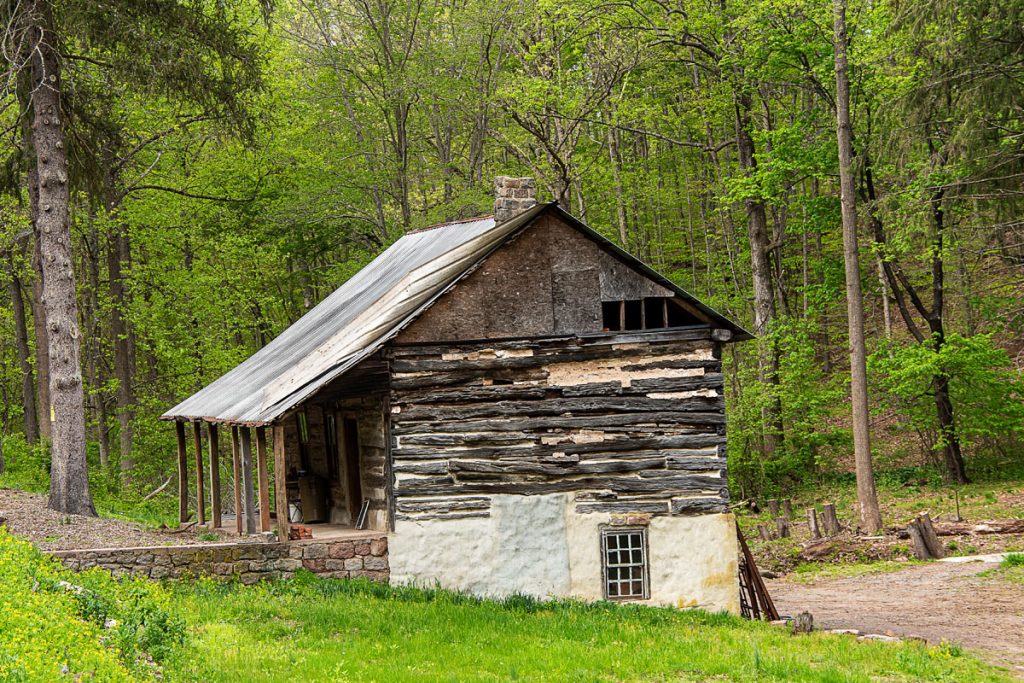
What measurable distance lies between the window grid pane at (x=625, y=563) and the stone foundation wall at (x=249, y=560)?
316 cm

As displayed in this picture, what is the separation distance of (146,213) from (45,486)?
888 centimetres

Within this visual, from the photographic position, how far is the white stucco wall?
49.3ft

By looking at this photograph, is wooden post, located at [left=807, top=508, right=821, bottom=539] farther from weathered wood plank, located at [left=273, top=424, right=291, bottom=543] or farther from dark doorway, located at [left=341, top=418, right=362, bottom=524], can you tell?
weathered wood plank, located at [left=273, top=424, right=291, bottom=543]

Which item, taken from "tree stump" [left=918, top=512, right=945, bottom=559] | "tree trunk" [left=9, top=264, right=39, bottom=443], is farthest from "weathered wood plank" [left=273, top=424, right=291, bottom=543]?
"tree trunk" [left=9, top=264, right=39, bottom=443]

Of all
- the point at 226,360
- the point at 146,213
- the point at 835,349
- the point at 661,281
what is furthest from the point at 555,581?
the point at 835,349

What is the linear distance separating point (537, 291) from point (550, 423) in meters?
1.90

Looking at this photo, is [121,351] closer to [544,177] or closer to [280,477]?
[544,177]

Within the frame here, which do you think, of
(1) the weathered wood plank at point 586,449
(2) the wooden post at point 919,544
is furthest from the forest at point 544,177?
(1) the weathered wood plank at point 586,449

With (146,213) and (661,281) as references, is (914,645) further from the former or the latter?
(146,213)

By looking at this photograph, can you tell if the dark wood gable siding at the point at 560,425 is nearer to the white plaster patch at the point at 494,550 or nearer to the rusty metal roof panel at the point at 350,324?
the white plaster patch at the point at 494,550

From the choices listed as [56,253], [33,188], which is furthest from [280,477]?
[33,188]

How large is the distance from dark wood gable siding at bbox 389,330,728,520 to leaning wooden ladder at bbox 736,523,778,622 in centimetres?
93

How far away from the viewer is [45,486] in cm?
2705

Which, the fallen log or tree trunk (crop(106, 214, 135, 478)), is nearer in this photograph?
the fallen log
